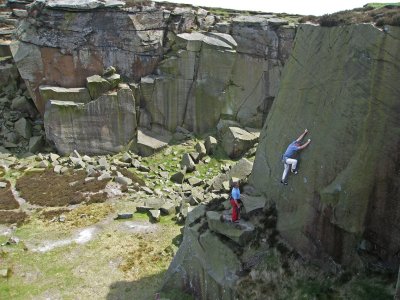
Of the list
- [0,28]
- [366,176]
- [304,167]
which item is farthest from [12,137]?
[366,176]

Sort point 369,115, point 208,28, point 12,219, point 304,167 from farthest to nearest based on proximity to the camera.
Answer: point 208,28 < point 12,219 < point 304,167 < point 369,115

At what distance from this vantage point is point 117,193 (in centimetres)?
3550

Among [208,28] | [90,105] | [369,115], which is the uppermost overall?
[369,115]

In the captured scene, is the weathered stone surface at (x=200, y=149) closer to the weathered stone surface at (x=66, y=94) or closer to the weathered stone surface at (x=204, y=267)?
the weathered stone surface at (x=66, y=94)

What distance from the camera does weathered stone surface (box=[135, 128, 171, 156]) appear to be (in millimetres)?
44062

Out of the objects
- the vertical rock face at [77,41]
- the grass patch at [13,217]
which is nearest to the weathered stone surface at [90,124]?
the vertical rock face at [77,41]

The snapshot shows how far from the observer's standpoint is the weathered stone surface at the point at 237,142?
140 feet

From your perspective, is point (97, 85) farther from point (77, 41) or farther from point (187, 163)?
point (187, 163)

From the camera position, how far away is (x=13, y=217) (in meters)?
31.6

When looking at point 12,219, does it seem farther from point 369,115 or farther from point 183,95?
point 369,115

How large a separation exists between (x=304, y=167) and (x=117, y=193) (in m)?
20.7

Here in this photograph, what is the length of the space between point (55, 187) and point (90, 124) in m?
9.74

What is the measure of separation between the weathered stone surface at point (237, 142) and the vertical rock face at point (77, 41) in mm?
12601

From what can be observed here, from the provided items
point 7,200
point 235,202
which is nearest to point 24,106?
point 7,200
